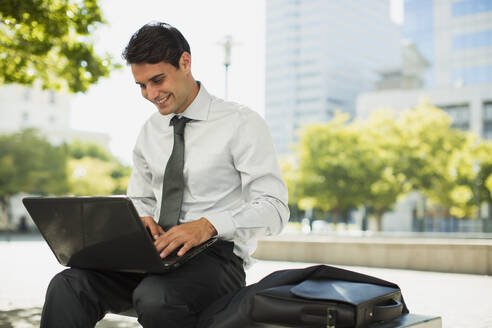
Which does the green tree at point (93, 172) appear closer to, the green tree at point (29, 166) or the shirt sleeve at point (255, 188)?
the green tree at point (29, 166)

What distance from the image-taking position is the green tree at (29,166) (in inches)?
1663

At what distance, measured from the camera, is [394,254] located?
11695 millimetres

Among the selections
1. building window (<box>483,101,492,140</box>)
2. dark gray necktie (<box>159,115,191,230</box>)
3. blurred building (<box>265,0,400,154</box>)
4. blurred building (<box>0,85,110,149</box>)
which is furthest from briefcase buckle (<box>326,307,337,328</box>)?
blurred building (<box>265,0,400,154</box>)

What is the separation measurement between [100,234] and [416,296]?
5.73m

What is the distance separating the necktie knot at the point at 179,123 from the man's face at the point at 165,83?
0.06 meters

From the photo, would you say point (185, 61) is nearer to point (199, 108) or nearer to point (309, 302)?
point (199, 108)

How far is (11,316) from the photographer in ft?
18.2

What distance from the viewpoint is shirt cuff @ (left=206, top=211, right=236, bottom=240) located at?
2.55 m

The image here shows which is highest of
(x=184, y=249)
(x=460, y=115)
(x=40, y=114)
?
(x=40, y=114)

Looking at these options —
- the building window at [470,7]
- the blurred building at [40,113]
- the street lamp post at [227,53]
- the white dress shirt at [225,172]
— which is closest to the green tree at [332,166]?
the street lamp post at [227,53]

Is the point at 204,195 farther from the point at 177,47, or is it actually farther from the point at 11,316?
the point at 11,316

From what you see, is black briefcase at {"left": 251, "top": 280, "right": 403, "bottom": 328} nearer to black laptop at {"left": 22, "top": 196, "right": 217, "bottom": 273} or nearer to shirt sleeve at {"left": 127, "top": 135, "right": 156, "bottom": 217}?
black laptop at {"left": 22, "top": 196, "right": 217, "bottom": 273}

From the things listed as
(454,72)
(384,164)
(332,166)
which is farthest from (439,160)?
(454,72)

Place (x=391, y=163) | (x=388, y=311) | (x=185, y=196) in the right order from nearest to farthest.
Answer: (x=388, y=311) → (x=185, y=196) → (x=391, y=163)
